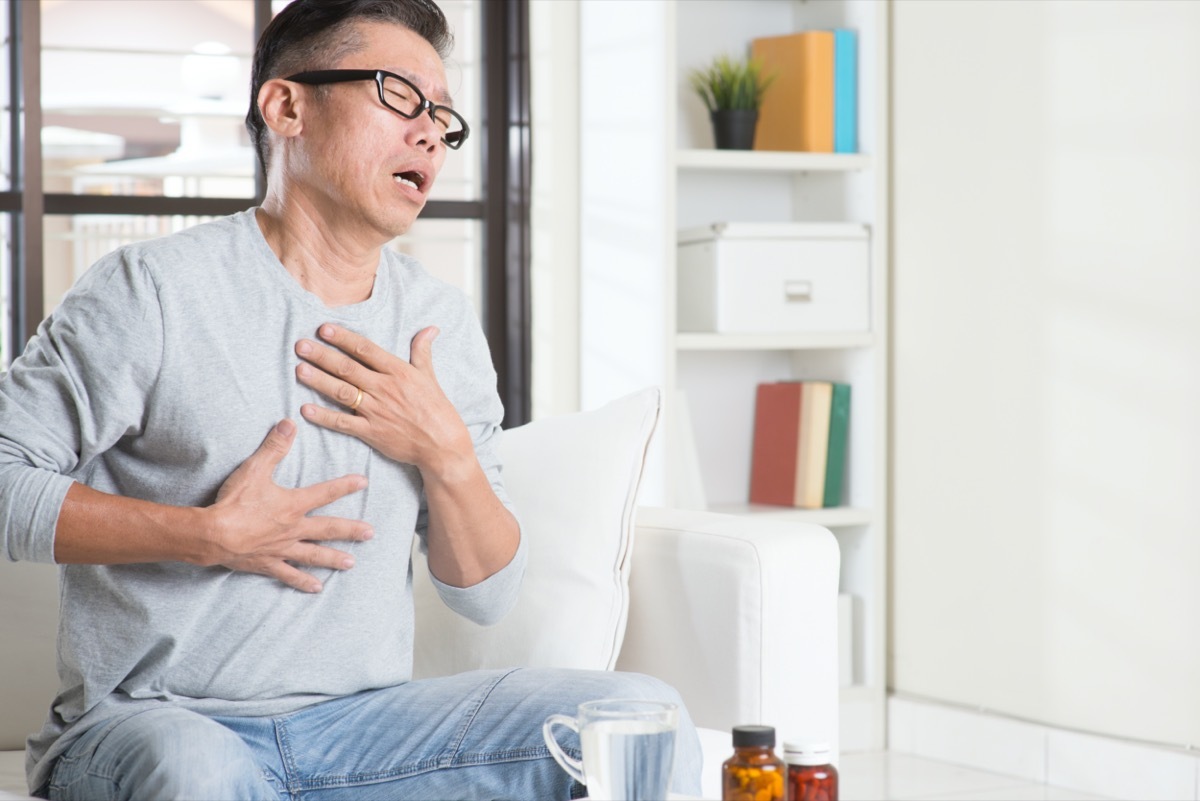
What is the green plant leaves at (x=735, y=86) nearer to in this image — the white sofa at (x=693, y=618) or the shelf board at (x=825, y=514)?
the shelf board at (x=825, y=514)

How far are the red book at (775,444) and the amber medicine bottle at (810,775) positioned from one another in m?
2.07

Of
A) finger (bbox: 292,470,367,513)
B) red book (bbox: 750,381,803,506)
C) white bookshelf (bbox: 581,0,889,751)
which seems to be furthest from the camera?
red book (bbox: 750,381,803,506)

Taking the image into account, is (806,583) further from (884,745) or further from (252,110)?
(884,745)

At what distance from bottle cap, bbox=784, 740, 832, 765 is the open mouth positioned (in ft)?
2.54

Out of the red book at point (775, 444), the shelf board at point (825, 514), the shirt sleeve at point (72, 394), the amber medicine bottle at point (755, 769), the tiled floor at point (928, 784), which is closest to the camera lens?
the amber medicine bottle at point (755, 769)

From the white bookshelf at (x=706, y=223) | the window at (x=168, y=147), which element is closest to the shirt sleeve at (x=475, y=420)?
the white bookshelf at (x=706, y=223)

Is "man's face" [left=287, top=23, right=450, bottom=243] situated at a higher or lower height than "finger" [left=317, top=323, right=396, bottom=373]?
higher

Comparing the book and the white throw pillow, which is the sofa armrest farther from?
the book

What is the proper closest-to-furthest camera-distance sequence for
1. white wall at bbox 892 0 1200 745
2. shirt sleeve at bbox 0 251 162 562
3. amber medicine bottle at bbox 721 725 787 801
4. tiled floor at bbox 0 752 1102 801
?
amber medicine bottle at bbox 721 725 787 801 → shirt sleeve at bbox 0 251 162 562 → white wall at bbox 892 0 1200 745 → tiled floor at bbox 0 752 1102 801

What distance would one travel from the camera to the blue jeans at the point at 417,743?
1.37m

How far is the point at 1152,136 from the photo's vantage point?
260 cm

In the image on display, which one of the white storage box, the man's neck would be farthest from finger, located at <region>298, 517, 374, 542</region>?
the white storage box

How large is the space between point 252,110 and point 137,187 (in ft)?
5.00

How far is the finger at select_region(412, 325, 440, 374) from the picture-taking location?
5.20 feet
